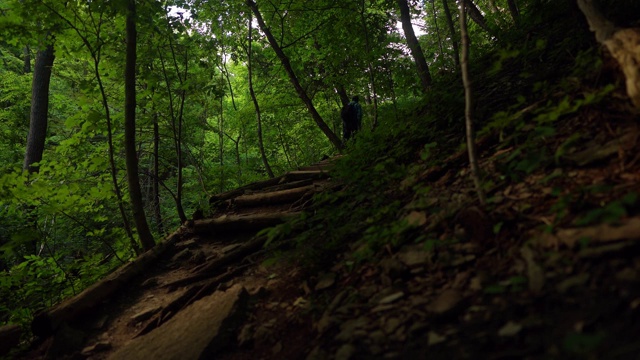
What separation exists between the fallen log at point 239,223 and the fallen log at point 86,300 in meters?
→ 0.79

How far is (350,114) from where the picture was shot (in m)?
11.1

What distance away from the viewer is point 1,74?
12195 mm

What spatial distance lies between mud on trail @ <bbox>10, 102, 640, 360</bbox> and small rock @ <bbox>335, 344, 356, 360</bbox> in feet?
0.03

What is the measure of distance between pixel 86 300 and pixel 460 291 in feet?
14.5

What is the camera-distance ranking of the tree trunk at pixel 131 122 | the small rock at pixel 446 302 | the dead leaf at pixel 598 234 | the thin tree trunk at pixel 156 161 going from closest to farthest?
the dead leaf at pixel 598 234 → the small rock at pixel 446 302 → the tree trunk at pixel 131 122 → the thin tree trunk at pixel 156 161

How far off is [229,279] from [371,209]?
1986 mm

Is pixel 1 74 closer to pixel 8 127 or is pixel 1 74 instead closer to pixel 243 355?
pixel 8 127

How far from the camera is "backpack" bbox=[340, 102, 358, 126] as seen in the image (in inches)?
435

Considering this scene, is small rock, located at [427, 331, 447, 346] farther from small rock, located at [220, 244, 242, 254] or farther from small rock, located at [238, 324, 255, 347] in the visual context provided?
small rock, located at [220, 244, 242, 254]

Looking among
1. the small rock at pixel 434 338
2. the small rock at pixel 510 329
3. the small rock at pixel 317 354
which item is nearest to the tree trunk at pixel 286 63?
the small rock at pixel 317 354

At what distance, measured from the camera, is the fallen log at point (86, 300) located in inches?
149

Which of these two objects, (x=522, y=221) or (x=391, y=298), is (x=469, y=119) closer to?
(x=522, y=221)

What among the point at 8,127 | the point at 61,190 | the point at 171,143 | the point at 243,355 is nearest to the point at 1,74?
the point at 8,127

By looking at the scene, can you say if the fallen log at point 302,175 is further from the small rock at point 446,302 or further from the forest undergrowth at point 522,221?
the small rock at point 446,302
